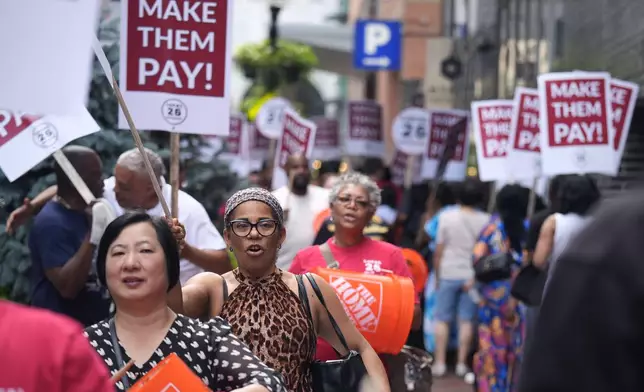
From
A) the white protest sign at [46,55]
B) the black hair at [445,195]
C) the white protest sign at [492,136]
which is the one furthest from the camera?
the black hair at [445,195]

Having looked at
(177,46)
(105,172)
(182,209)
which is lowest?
(182,209)

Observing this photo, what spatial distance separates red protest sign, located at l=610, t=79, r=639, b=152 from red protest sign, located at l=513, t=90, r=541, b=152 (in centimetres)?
128

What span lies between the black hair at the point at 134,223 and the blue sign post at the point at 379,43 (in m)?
28.1

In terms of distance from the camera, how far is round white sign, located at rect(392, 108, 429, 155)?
20.6 metres

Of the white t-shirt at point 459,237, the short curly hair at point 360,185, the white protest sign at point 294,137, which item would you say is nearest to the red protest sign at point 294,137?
the white protest sign at point 294,137

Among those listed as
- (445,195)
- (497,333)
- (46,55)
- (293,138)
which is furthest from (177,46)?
(293,138)

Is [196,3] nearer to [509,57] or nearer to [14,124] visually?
[14,124]

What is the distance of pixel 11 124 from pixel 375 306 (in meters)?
2.27

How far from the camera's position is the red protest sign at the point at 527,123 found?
12.0 meters

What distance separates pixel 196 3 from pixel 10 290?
2380 millimetres

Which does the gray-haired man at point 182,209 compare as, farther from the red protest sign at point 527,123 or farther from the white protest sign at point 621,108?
the red protest sign at point 527,123

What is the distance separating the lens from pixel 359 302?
625 cm

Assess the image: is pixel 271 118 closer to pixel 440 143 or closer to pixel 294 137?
pixel 440 143

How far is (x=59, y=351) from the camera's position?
2.53m
